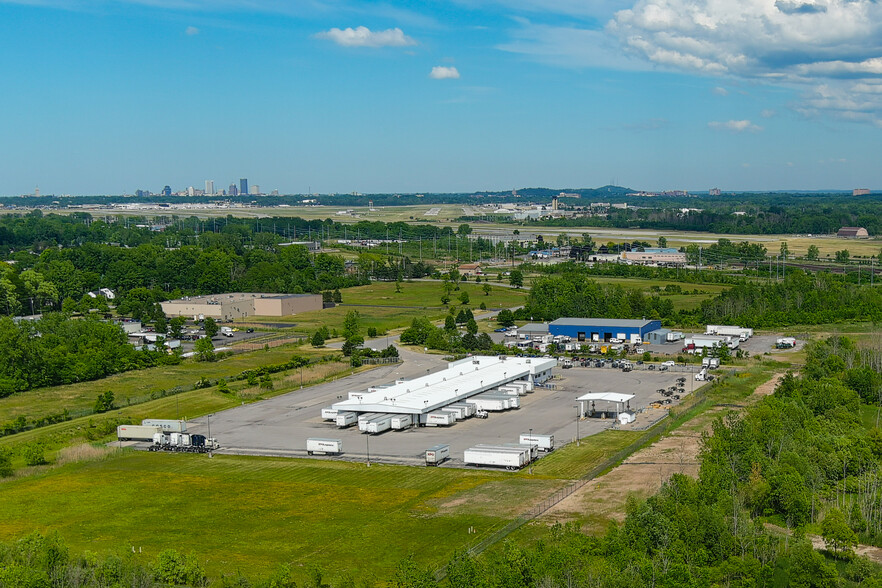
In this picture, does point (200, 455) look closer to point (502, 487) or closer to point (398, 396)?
point (398, 396)

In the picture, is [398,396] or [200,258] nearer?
[398,396]

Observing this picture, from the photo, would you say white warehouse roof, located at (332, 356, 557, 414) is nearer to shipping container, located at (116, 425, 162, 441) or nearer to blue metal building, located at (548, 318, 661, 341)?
shipping container, located at (116, 425, 162, 441)

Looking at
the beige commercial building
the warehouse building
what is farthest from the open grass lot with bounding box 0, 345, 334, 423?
the beige commercial building

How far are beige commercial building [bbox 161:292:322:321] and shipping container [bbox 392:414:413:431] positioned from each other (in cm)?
3603

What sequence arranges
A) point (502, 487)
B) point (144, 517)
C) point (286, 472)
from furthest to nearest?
point (286, 472) < point (502, 487) < point (144, 517)

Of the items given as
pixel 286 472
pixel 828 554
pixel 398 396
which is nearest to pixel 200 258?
pixel 398 396

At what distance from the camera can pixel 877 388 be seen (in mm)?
37812

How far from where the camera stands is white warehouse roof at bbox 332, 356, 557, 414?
3625 centimetres

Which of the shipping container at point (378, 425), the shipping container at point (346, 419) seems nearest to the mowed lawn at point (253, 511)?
the shipping container at point (378, 425)

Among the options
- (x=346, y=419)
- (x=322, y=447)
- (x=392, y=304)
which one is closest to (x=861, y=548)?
(x=322, y=447)

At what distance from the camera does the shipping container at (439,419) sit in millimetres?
35781

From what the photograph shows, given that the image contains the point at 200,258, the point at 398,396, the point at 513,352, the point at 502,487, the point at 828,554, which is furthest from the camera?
the point at 200,258

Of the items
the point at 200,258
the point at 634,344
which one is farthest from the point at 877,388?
the point at 200,258

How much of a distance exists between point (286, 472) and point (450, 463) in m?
5.39
